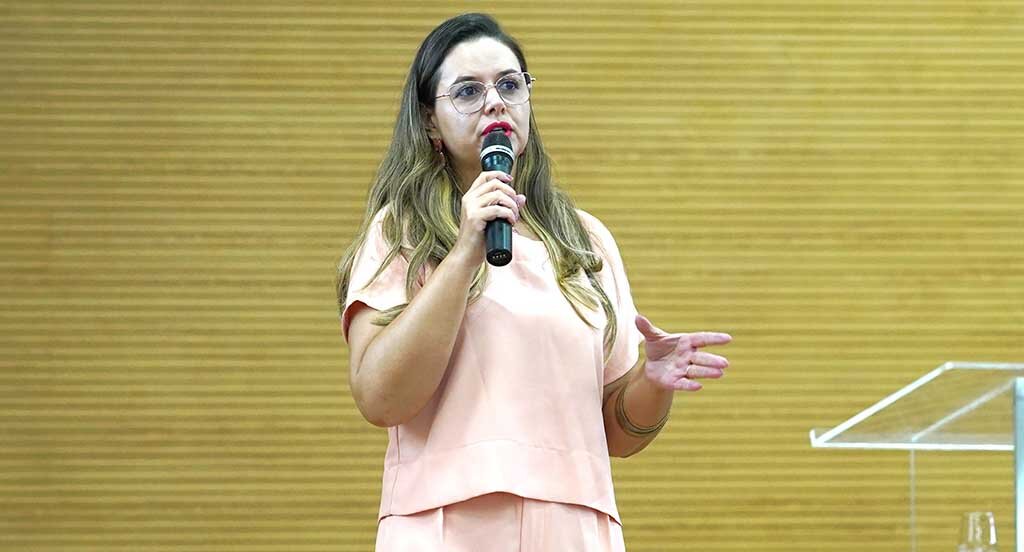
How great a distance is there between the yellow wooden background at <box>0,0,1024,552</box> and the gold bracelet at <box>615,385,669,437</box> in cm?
231

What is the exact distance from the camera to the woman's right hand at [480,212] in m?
1.64

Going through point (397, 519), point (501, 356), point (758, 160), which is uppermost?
point (758, 160)

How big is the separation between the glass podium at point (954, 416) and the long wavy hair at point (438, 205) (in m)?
0.56

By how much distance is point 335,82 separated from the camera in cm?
430

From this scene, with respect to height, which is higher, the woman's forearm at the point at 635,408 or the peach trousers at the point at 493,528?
the woman's forearm at the point at 635,408

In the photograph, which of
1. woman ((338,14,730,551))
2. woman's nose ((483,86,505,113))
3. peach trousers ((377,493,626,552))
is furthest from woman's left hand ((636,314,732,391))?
woman's nose ((483,86,505,113))

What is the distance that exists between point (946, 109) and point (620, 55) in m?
1.09

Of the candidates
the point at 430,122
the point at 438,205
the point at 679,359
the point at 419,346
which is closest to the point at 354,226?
the point at 430,122

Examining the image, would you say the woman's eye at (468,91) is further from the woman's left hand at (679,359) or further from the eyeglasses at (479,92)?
the woman's left hand at (679,359)

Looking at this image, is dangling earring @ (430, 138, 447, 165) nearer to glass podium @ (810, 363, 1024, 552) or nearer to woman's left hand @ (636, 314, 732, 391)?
woman's left hand @ (636, 314, 732, 391)

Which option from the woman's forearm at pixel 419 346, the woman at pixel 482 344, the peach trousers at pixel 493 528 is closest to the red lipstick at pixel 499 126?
the woman at pixel 482 344

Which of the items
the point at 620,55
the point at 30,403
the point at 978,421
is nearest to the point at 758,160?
the point at 620,55

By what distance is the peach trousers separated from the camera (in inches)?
65.4

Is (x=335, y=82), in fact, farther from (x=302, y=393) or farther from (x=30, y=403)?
(x=30, y=403)
